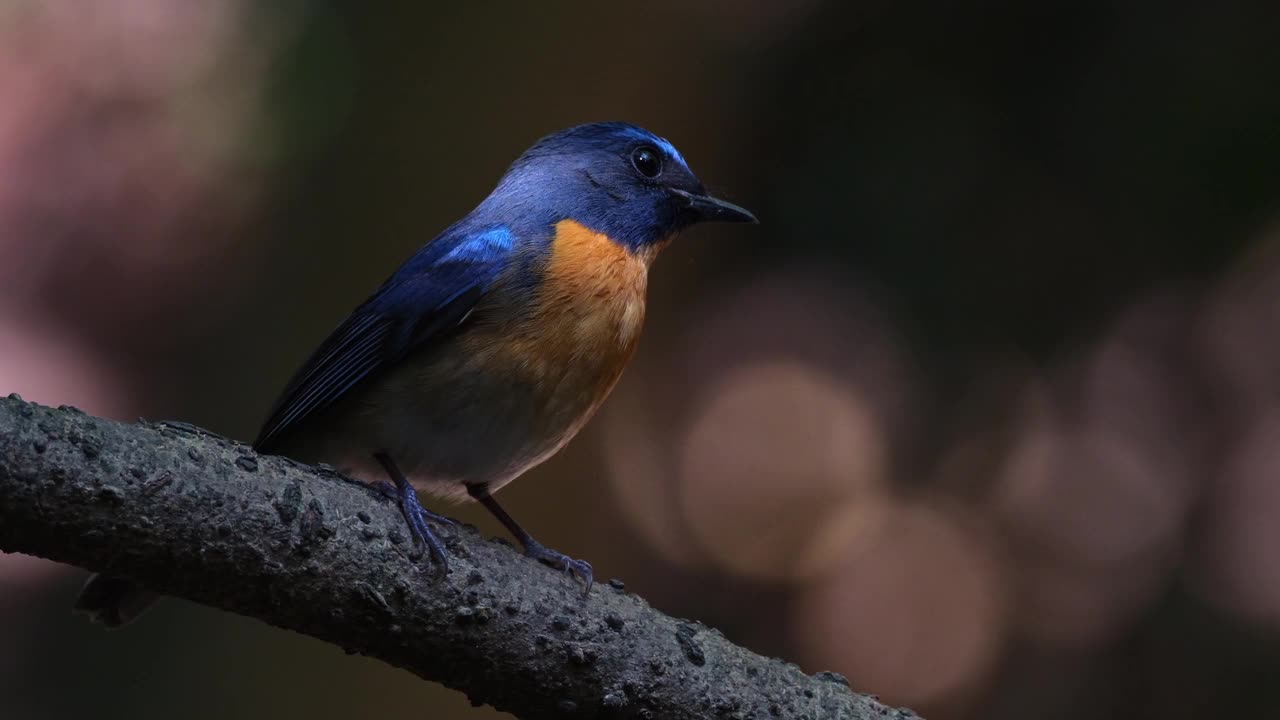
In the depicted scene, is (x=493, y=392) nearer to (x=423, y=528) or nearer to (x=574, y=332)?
(x=574, y=332)

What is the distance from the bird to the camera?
113 inches

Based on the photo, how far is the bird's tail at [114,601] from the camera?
2.73 meters

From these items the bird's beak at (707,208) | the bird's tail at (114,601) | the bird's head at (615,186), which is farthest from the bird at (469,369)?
the bird's beak at (707,208)

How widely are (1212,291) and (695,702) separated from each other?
2.65m

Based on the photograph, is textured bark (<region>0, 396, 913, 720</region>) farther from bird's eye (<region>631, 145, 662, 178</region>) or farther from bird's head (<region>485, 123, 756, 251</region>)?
bird's eye (<region>631, 145, 662, 178</region>)

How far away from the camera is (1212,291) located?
13.9 ft

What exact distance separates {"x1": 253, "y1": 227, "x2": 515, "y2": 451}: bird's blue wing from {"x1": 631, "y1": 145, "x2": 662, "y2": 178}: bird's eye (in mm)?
633

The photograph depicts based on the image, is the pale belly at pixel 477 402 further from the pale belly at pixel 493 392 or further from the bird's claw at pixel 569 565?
the bird's claw at pixel 569 565

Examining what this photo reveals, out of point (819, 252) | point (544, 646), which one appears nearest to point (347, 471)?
point (544, 646)

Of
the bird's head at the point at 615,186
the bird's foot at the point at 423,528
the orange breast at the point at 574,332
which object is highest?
the bird's head at the point at 615,186

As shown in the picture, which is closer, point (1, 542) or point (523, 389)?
point (1, 542)

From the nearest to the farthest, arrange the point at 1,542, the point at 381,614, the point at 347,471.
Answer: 1. the point at 1,542
2. the point at 381,614
3. the point at 347,471

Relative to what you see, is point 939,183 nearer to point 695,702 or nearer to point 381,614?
point 695,702

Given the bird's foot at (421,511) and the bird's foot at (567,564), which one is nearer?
the bird's foot at (421,511)
